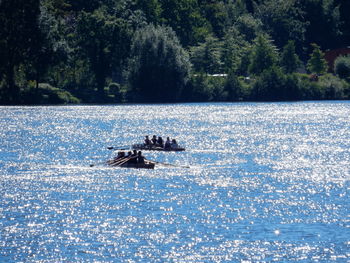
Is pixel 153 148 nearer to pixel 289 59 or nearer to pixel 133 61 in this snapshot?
pixel 133 61

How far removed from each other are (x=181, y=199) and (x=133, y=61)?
9361cm

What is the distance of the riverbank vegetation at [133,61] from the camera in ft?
444

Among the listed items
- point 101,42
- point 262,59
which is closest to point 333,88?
point 262,59

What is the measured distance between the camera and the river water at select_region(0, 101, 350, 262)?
133ft

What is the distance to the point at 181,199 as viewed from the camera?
52.4 metres

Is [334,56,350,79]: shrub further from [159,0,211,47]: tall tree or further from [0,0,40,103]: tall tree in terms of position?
[0,0,40,103]: tall tree

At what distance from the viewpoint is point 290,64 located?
572 feet

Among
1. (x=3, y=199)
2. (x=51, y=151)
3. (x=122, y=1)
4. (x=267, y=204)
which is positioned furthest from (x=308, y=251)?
(x=122, y=1)

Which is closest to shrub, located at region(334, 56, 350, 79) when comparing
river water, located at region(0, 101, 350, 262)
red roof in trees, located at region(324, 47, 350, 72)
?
red roof in trees, located at region(324, 47, 350, 72)

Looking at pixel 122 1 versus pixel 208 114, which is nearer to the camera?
pixel 208 114

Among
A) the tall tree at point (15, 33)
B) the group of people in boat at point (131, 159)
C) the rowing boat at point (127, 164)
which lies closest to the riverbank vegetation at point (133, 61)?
the tall tree at point (15, 33)

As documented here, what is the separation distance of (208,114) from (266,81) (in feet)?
109

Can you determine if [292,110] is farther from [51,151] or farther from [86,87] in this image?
[51,151]

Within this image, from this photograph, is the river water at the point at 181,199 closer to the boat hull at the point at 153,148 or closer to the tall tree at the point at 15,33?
the boat hull at the point at 153,148
